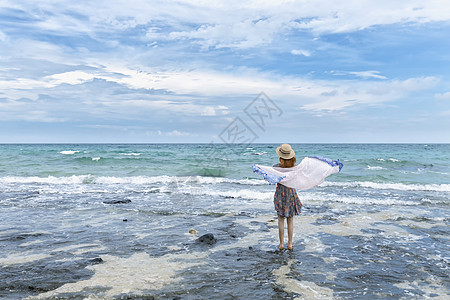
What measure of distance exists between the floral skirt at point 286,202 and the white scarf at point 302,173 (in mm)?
139

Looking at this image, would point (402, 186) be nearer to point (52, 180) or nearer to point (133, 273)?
point (133, 273)

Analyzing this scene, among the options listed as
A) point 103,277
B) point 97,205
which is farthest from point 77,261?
point 97,205

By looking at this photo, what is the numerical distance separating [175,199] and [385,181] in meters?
13.4

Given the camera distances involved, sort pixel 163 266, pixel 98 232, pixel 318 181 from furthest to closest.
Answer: pixel 98 232
pixel 318 181
pixel 163 266

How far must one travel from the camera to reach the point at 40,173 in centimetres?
2300

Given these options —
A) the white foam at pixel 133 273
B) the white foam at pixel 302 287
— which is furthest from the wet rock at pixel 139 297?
the white foam at pixel 302 287

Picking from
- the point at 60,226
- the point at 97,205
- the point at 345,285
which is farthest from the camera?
the point at 97,205

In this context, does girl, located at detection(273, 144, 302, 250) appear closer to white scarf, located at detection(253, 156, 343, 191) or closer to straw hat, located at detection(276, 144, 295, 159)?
straw hat, located at detection(276, 144, 295, 159)

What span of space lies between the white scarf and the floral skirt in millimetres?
139

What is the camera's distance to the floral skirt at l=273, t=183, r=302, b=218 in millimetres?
6309

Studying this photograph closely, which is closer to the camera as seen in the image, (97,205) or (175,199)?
(97,205)

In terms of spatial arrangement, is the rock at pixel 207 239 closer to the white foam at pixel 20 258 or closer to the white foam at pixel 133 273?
the white foam at pixel 133 273

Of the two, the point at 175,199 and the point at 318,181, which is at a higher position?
the point at 318,181

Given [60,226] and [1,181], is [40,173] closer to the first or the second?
[1,181]
